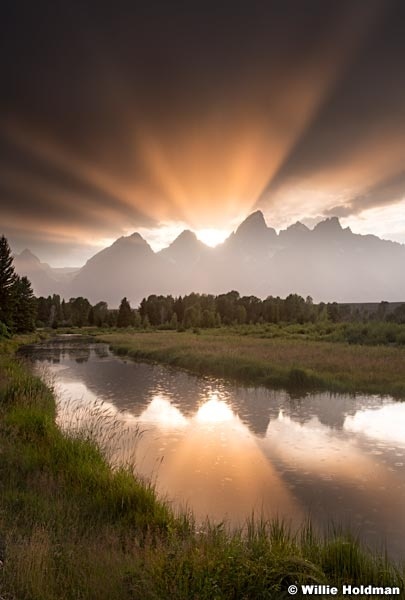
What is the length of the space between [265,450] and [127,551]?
8156mm

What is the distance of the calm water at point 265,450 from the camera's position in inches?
382

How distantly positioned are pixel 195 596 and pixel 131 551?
1.94 meters

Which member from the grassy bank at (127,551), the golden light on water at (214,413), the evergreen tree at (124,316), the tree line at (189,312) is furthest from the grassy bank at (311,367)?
the evergreen tree at (124,316)

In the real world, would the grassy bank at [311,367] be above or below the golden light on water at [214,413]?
above

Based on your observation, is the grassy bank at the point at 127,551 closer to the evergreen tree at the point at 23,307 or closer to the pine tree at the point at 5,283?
the pine tree at the point at 5,283

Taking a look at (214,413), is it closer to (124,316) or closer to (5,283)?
(5,283)

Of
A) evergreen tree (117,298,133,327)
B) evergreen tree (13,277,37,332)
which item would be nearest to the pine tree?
evergreen tree (13,277,37,332)

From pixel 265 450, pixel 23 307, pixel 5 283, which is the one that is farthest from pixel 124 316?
pixel 265 450

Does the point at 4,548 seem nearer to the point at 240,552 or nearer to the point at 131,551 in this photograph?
the point at 131,551

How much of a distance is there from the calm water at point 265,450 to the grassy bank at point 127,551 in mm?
1776

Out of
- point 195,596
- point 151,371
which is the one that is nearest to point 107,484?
point 195,596

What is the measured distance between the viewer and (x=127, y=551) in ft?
21.1

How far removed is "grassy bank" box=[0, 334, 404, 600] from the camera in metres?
5.27

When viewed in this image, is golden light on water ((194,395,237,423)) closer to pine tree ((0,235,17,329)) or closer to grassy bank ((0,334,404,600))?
grassy bank ((0,334,404,600))
